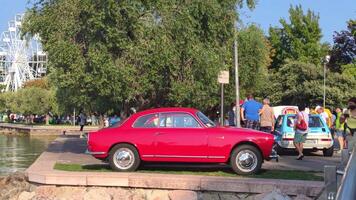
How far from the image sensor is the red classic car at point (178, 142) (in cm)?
1202

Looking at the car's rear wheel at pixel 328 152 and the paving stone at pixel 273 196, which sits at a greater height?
the car's rear wheel at pixel 328 152

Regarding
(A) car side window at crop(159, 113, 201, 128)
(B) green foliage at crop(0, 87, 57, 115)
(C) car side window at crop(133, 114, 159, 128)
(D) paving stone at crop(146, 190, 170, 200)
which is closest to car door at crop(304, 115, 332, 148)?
(A) car side window at crop(159, 113, 201, 128)

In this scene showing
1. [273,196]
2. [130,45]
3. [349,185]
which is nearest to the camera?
[349,185]

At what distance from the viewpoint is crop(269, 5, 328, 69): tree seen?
60.6m

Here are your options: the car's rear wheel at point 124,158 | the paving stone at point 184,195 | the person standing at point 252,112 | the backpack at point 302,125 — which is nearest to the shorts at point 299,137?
the backpack at point 302,125

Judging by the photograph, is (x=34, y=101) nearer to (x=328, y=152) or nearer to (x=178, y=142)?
(x=328, y=152)

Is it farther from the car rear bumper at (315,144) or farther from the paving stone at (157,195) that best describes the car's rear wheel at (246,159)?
the car rear bumper at (315,144)

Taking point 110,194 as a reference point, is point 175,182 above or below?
above

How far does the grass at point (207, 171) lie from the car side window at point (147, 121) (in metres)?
1.01

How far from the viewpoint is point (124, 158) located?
12.4 metres

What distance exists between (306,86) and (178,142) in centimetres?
4223

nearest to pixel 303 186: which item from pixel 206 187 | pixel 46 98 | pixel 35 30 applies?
pixel 206 187

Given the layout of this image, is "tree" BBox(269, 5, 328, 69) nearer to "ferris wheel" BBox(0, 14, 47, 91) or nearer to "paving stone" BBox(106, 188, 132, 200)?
"paving stone" BBox(106, 188, 132, 200)

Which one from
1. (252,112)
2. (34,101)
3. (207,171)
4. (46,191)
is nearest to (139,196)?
(46,191)
